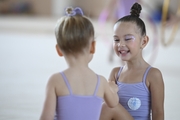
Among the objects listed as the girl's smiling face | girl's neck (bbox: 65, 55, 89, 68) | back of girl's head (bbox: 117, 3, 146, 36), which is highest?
back of girl's head (bbox: 117, 3, 146, 36)

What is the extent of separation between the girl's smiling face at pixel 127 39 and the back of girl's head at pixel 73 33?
0.39 metres

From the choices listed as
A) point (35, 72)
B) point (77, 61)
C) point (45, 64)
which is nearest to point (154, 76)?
point (77, 61)

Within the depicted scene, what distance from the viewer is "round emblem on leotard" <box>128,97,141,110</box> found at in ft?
6.68

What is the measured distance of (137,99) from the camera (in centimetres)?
203

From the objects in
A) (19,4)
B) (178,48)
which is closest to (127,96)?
(178,48)

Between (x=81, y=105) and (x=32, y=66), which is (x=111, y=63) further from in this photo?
(x=81, y=105)

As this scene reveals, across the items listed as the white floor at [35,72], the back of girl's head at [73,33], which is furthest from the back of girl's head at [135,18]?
the white floor at [35,72]

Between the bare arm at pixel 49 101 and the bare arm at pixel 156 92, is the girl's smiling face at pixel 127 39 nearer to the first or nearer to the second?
the bare arm at pixel 156 92

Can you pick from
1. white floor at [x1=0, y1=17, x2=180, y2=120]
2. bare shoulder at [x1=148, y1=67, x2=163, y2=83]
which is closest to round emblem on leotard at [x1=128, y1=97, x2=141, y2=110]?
bare shoulder at [x1=148, y1=67, x2=163, y2=83]

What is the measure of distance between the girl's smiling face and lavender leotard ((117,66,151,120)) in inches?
4.6

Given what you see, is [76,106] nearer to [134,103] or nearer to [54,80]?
[54,80]

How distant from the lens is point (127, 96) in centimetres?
204

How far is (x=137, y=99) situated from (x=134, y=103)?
0.02 meters

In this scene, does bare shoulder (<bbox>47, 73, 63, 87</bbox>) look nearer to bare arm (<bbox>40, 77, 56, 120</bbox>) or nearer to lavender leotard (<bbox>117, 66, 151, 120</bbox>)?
bare arm (<bbox>40, 77, 56, 120</bbox>)
